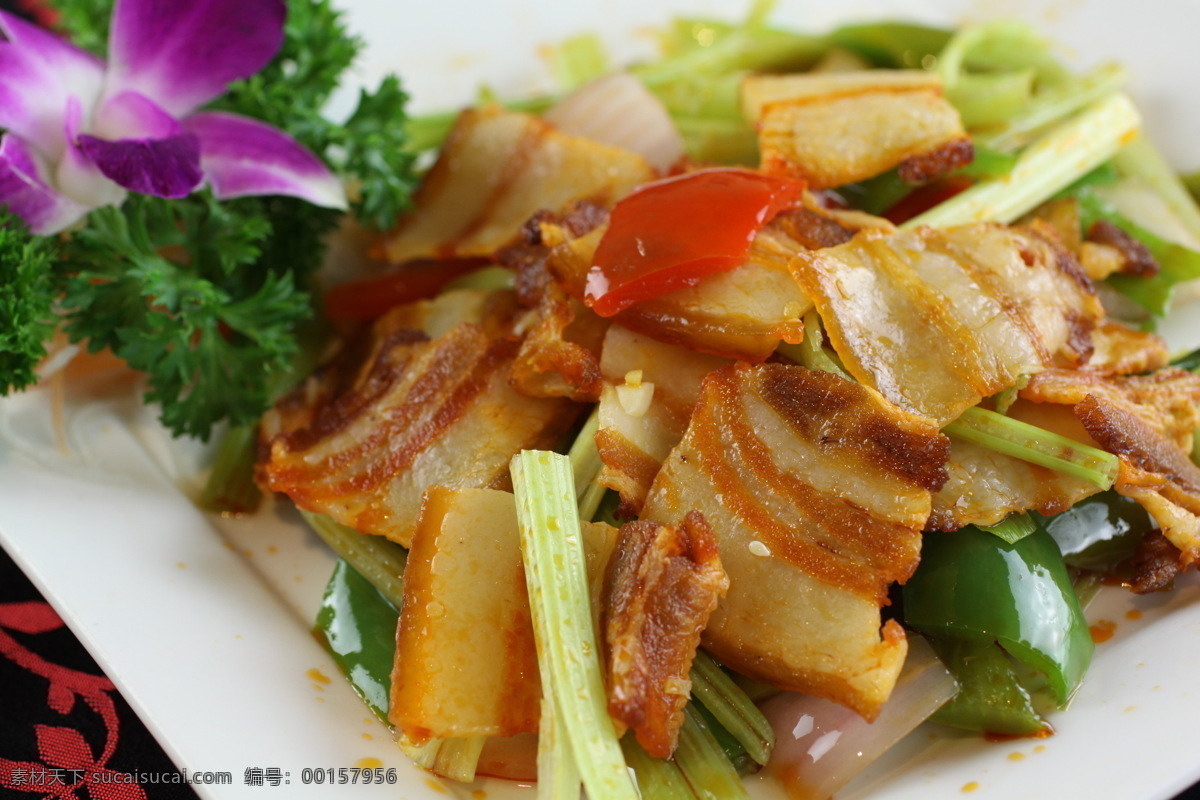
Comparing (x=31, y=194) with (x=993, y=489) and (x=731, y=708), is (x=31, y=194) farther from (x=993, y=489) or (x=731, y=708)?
(x=993, y=489)

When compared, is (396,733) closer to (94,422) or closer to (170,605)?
(170,605)

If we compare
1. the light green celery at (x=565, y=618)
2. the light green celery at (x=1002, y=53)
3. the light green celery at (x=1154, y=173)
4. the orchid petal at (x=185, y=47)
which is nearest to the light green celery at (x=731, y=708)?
the light green celery at (x=565, y=618)

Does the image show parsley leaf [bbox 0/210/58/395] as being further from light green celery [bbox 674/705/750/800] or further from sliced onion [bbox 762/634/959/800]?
sliced onion [bbox 762/634/959/800]

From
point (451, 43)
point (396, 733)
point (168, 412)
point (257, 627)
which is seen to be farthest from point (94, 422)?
point (451, 43)

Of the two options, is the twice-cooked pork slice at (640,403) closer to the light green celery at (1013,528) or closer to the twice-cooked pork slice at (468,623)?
the twice-cooked pork slice at (468,623)

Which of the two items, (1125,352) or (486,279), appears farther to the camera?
(486,279)

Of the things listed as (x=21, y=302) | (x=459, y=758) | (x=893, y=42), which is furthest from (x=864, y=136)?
(x=21, y=302)
